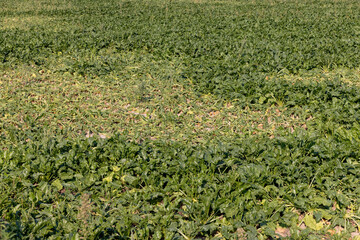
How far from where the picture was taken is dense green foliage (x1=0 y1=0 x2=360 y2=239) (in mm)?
3354

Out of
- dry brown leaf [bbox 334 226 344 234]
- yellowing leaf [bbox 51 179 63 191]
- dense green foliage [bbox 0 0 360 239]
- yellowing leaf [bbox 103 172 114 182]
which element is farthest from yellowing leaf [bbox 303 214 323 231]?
yellowing leaf [bbox 51 179 63 191]

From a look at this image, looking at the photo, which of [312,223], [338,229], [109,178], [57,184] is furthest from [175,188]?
[338,229]

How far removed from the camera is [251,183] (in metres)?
3.71

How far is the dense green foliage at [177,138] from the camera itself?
132 inches

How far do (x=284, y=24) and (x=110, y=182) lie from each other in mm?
11919

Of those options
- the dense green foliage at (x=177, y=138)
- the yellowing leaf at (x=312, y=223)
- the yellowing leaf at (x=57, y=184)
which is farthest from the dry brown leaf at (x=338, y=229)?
the yellowing leaf at (x=57, y=184)

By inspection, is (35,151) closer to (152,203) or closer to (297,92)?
(152,203)

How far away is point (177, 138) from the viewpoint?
17.0 ft

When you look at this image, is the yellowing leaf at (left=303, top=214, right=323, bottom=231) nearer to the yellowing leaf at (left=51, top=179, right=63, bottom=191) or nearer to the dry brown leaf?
the dry brown leaf

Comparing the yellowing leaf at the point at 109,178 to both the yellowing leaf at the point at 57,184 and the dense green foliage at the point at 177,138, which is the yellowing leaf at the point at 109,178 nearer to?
the dense green foliage at the point at 177,138

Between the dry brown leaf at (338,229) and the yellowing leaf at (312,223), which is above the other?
the yellowing leaf at (312,223)

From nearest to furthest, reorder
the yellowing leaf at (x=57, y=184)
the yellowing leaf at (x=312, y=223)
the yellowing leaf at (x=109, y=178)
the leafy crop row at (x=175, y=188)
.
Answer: the leafy crop row at (x=175, y=188), the yellowing leaf at (x=312, y=223), the yellowing leaf at (x=57, y=184), the yellowing leaf at (x=109, y=178)

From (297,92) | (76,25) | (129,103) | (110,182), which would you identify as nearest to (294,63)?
(297,92)

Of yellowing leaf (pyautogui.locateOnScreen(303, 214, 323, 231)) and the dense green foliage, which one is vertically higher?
the dense green foliage
